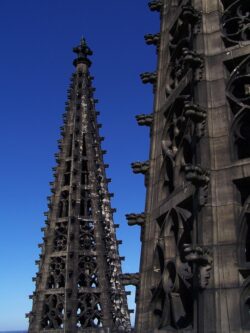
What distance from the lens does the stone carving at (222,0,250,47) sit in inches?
394

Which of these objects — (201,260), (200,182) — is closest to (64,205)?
(200,182)

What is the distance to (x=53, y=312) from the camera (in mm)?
32875

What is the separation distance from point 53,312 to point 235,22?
26.4m

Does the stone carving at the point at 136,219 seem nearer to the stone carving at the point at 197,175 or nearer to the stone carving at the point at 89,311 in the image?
the stone carving at the point at 197,175

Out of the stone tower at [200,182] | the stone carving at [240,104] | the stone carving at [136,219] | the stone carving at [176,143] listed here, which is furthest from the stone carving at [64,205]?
the stone carving at [240,104]

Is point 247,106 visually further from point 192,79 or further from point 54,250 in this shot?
point 54,250

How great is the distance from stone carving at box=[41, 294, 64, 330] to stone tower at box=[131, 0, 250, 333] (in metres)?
23.1

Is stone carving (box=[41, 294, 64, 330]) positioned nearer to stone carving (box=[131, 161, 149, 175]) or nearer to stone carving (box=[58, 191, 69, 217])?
stone carving (box=[58, 191, 69, 217])

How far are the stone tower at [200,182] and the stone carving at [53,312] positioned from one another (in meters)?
23.1

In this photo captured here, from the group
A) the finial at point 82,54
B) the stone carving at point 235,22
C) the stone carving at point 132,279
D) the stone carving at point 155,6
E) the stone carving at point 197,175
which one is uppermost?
the finial at point 82,54

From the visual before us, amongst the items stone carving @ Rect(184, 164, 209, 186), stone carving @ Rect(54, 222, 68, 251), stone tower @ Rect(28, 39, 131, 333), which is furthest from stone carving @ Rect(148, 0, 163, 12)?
stone carving @ Rect(54, 222, 68, 251)

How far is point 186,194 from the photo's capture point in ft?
30.0

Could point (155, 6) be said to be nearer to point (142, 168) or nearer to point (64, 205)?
point (142, 168)

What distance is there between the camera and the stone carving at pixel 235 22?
10.0 metres
